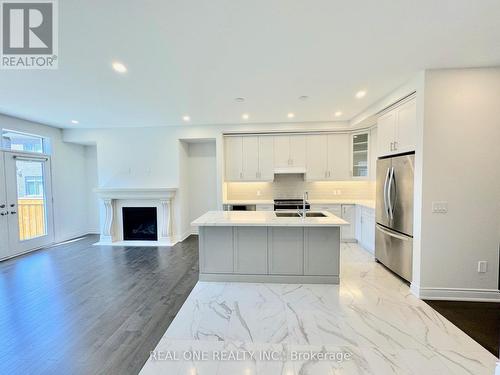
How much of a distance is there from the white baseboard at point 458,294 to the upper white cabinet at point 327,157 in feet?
9.51

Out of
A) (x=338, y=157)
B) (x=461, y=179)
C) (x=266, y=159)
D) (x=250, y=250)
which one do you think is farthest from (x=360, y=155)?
(x=250, y=250)

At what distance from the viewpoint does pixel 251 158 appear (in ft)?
18.0

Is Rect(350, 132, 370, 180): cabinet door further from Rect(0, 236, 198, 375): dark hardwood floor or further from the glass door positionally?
the glass door

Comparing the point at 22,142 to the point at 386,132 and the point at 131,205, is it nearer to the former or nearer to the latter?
the point at 131,205

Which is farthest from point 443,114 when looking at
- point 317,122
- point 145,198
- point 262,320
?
point 145,198

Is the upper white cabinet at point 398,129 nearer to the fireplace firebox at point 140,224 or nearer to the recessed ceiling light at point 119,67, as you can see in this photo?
the recessed ceiling light at point 119,67

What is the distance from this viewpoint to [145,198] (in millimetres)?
5336

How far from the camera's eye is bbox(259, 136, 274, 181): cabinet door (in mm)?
5449

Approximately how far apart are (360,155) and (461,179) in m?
2.54

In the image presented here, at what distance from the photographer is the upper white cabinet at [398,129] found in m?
3.02

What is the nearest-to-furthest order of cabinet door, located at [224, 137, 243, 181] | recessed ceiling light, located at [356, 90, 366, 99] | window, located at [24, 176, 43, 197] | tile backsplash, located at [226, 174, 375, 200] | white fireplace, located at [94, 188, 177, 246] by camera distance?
1. recessed ceiling light, located at [356, 90, 366, 99]
2. window, located at [24, 176, 43, 197]
3. white fireplace, located at [94, 188, 177, 246]
4. cabinet door, located at [224, 137, 243, 181]
5. tile backsplash, located at [226, 174, 375, 200]

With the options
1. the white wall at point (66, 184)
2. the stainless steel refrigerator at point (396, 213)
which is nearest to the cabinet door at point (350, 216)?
the stainless steel refrigerator at point (396, 213)

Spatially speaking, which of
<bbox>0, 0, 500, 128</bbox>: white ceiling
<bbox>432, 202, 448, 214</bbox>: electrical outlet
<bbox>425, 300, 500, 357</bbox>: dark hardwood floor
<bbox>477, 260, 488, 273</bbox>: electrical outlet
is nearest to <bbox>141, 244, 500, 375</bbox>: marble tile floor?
<bbox>425, 300, 500, 357</bbox>: dark hardwood floor

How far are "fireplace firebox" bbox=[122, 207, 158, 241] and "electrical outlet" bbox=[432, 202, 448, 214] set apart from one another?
5.36 m
